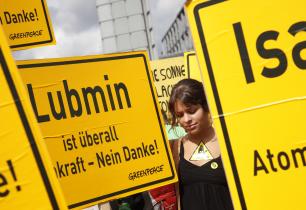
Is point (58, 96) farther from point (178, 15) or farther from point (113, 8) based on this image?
point (178, 15)

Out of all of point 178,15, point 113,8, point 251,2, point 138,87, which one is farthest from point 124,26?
point 178,15

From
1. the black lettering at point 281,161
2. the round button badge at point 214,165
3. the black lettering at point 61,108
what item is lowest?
the round button badge at point 214,165

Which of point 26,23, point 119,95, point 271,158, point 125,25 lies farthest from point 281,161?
point 125,25

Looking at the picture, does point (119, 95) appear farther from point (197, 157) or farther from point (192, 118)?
point (197, 157)

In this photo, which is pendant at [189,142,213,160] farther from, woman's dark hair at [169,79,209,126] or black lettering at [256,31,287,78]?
black lettering at [256,31,287,78]

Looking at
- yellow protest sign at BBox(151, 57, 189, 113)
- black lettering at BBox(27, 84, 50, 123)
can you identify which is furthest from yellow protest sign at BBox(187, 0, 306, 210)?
yellow protest sign at BBox(151, 57, 189, 113)

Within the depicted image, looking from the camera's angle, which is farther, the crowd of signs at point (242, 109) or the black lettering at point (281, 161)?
the black lettering at point (281, 161)

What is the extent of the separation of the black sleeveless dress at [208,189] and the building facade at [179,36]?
91.7 feet

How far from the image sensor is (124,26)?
1095cm

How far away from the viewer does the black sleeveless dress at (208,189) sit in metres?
2.41

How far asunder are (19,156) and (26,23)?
211cm

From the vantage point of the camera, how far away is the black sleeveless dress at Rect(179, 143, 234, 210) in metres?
2.41

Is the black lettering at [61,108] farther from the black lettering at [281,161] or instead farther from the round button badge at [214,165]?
the black lettering at [281,161]

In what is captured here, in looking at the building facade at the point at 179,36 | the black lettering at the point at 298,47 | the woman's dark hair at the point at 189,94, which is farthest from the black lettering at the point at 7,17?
the building facade at the point at 179,36
